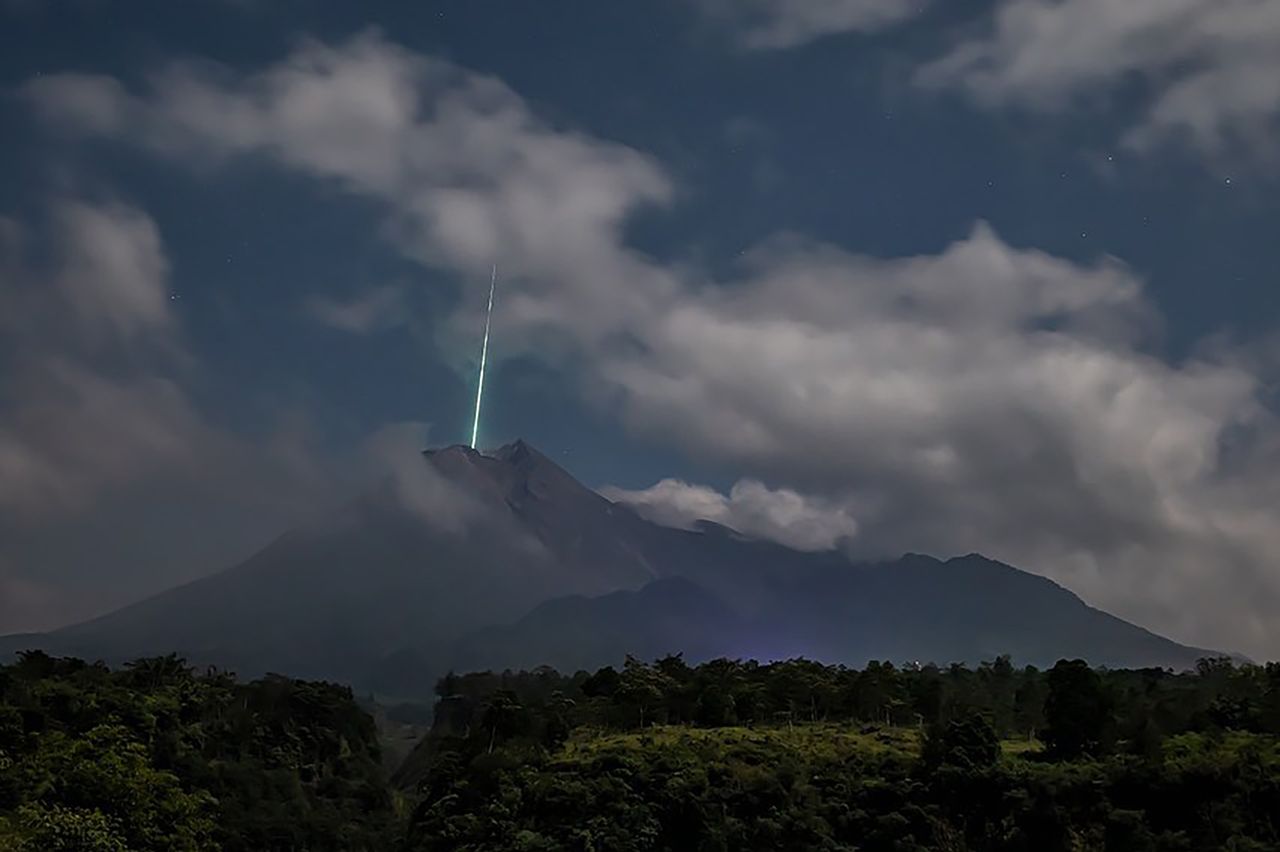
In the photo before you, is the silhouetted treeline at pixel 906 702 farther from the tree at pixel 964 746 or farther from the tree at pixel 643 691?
the tree at pixel 964 746

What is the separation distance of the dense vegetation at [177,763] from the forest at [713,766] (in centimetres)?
15

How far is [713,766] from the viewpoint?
47875mm

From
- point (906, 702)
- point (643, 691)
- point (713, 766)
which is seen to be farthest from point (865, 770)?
point (643, 691)

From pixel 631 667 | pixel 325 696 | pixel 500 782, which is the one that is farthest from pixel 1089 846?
pixel 325 696

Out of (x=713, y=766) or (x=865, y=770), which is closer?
(x=865, y=770)

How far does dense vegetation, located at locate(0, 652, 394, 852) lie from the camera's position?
52.9 metres

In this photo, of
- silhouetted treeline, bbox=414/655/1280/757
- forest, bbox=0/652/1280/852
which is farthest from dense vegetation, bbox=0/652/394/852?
silhouetted treeline, bbox=414/655/1280/757

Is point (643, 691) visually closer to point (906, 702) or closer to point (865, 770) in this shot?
point (906, 702)

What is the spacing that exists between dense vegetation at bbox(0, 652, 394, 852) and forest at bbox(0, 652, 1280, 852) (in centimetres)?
15

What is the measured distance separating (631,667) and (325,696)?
2947 centimetres

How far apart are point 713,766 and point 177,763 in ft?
107

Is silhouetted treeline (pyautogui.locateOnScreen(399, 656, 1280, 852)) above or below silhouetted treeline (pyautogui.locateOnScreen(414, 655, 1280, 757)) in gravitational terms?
below

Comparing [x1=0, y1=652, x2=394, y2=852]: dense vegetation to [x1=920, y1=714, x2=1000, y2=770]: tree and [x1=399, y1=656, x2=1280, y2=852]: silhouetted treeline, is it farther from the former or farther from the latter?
[x1=920, y1=714, x2=1000, y2=770]: tree

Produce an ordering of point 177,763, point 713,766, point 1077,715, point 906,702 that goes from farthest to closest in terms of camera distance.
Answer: point 177,763, point 906,702, point 713,766, point 1077,715
